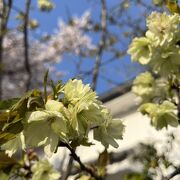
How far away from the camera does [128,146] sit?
11.6 feet

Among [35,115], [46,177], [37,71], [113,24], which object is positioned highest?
[37,71]

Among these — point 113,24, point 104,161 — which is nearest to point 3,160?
point 104,161

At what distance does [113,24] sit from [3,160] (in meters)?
3.26

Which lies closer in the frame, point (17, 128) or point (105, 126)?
point (17, 128)

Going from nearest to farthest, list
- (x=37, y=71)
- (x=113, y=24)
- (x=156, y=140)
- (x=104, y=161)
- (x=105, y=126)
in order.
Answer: (x=105, y=126) < (x=104, y=161) < (x=156, y=140) < (x=113, y=24) < (x=37, y=71)

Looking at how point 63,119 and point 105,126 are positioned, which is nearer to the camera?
point 63,119

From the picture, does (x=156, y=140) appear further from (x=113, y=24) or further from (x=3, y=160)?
(x=3, y=160)

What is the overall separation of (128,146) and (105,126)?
230cm

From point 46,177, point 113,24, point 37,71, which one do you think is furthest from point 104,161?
point 37,71

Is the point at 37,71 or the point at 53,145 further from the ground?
the point at 37,71

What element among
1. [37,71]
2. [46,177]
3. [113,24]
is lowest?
[46,177]

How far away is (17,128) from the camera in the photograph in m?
1.07

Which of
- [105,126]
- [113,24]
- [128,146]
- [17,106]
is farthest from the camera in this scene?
[113,24]

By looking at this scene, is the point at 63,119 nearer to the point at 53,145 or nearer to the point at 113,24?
the point at 53,145
